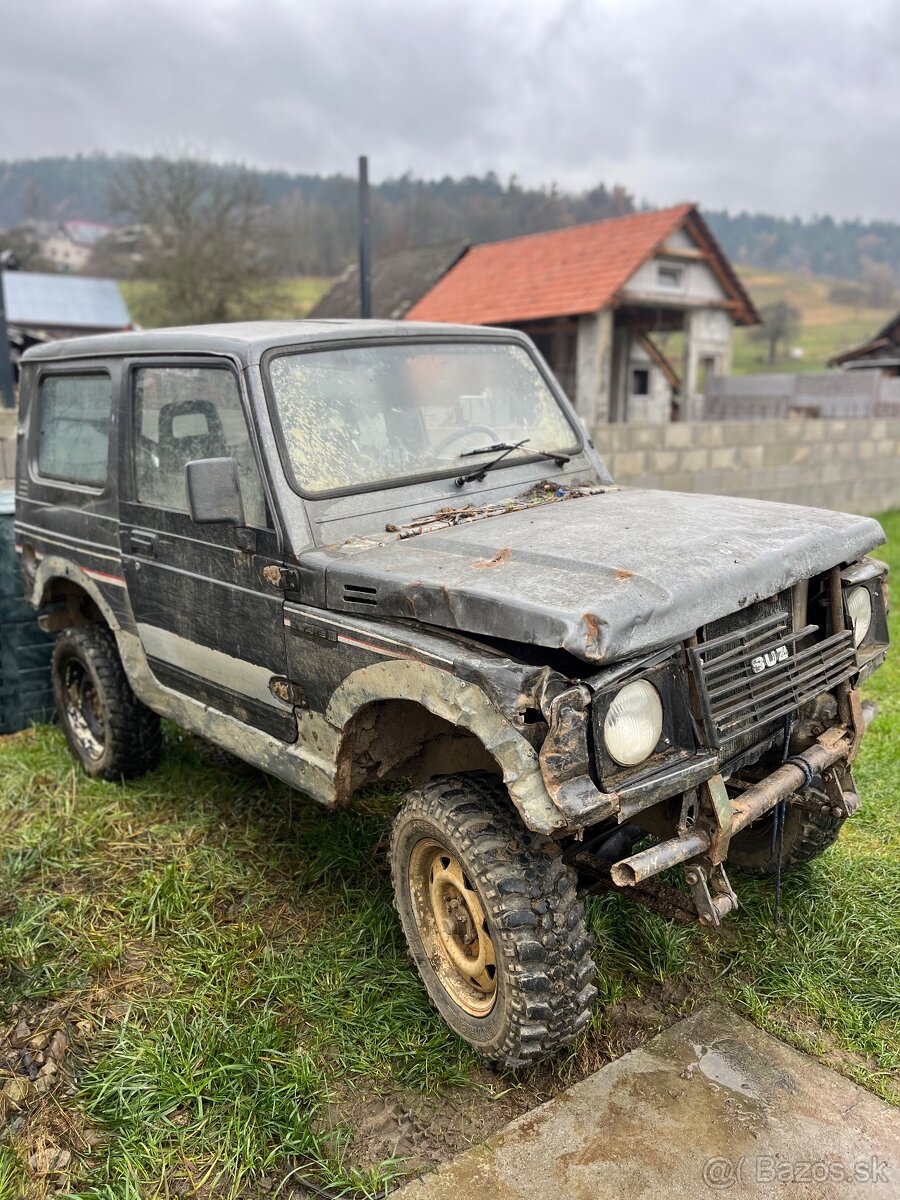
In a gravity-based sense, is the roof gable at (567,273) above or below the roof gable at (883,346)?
above

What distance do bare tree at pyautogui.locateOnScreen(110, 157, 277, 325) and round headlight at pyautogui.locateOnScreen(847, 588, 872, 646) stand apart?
97.1 feet

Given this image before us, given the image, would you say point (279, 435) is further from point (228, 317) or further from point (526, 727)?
point (228, 317)

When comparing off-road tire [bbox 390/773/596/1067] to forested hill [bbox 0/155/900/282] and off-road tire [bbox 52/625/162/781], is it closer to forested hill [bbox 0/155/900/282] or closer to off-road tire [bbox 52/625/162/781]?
off-road tire [bbox 52/625/162/781]

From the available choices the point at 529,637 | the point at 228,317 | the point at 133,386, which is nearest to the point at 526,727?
the point at 529,637

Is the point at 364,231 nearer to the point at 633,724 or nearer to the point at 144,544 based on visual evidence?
the point at 144,544

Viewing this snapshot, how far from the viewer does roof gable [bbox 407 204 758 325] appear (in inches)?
723

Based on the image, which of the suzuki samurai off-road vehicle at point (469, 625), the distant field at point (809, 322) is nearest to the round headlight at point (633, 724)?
the suzuki samurai off-road vehicle at point (469, 625)

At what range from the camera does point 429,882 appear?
3.02 metres

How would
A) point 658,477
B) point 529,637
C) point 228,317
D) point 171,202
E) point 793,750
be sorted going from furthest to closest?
point 171,202 < point 228,317 < point 658,477 < point 793,750 < point 529,637

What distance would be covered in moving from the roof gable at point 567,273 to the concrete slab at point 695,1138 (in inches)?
644

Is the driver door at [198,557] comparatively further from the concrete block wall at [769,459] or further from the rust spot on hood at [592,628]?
the concrete block wall at [769,459]

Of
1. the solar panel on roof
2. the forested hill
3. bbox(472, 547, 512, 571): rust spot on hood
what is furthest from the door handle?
the forested hill

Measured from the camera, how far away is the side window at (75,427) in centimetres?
426

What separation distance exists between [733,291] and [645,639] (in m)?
20.6
